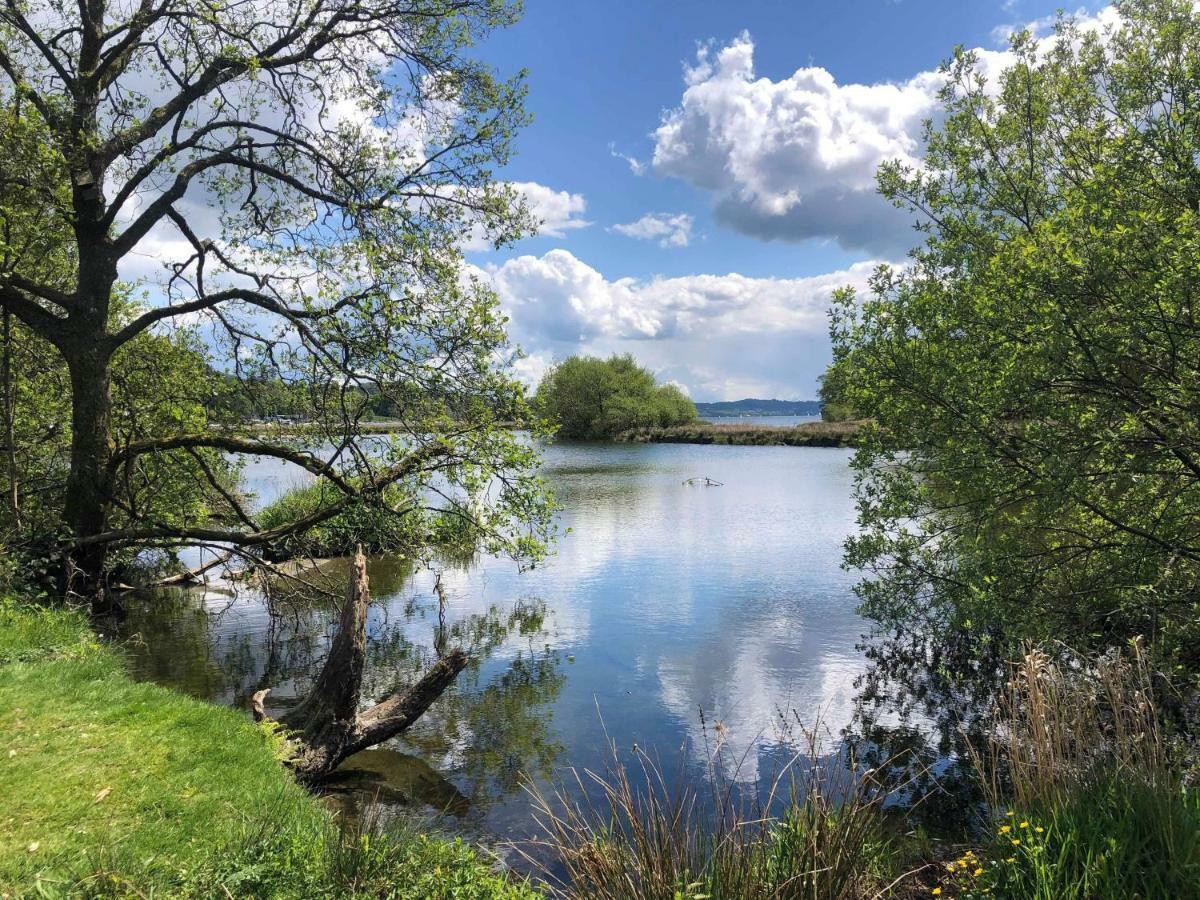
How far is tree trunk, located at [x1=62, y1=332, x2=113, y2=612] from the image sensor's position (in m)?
11.3

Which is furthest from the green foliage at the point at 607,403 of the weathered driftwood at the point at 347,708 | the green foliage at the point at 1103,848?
the green foliage at the point at 1103,848

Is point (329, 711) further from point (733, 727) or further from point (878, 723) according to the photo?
point (878, 723)

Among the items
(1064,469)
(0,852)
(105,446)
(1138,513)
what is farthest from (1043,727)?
(105,446)

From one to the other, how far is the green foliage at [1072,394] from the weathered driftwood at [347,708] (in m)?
6.61

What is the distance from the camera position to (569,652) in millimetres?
13281

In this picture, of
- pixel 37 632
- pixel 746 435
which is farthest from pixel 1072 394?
pixel 746 435

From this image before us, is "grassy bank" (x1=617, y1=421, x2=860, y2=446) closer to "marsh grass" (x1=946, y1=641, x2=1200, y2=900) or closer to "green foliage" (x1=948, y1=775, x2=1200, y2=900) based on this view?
"marsh grass" (x1=946, y1=641, x2=1200, y2=900)

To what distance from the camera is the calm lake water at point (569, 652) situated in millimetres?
8812

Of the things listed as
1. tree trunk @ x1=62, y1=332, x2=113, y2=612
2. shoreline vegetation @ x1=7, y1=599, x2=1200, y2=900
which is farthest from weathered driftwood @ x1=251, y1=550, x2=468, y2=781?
tree trunk @ x1=62, y1=332, x2=113, y2=612

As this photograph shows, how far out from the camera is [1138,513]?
25.5ft

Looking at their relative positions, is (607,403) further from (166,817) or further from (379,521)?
(166,817)

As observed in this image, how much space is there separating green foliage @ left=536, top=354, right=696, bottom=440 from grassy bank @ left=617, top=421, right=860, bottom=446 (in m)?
1.67

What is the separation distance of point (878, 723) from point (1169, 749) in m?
4.42

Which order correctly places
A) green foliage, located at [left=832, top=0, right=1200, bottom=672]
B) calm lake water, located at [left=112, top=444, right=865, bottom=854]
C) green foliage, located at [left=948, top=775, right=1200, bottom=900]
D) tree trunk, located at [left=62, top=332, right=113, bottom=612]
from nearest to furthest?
green foliage, located at [left=948, top=775, right=1200, bottom=900], green foliage, located at [left=832, top=0, right=1200, bottom=672], calm lake water, located at [left=112, top=444, right=865, bottom=854], tree trunk, located at [left=62, top=332, right=113, bottom=612]
